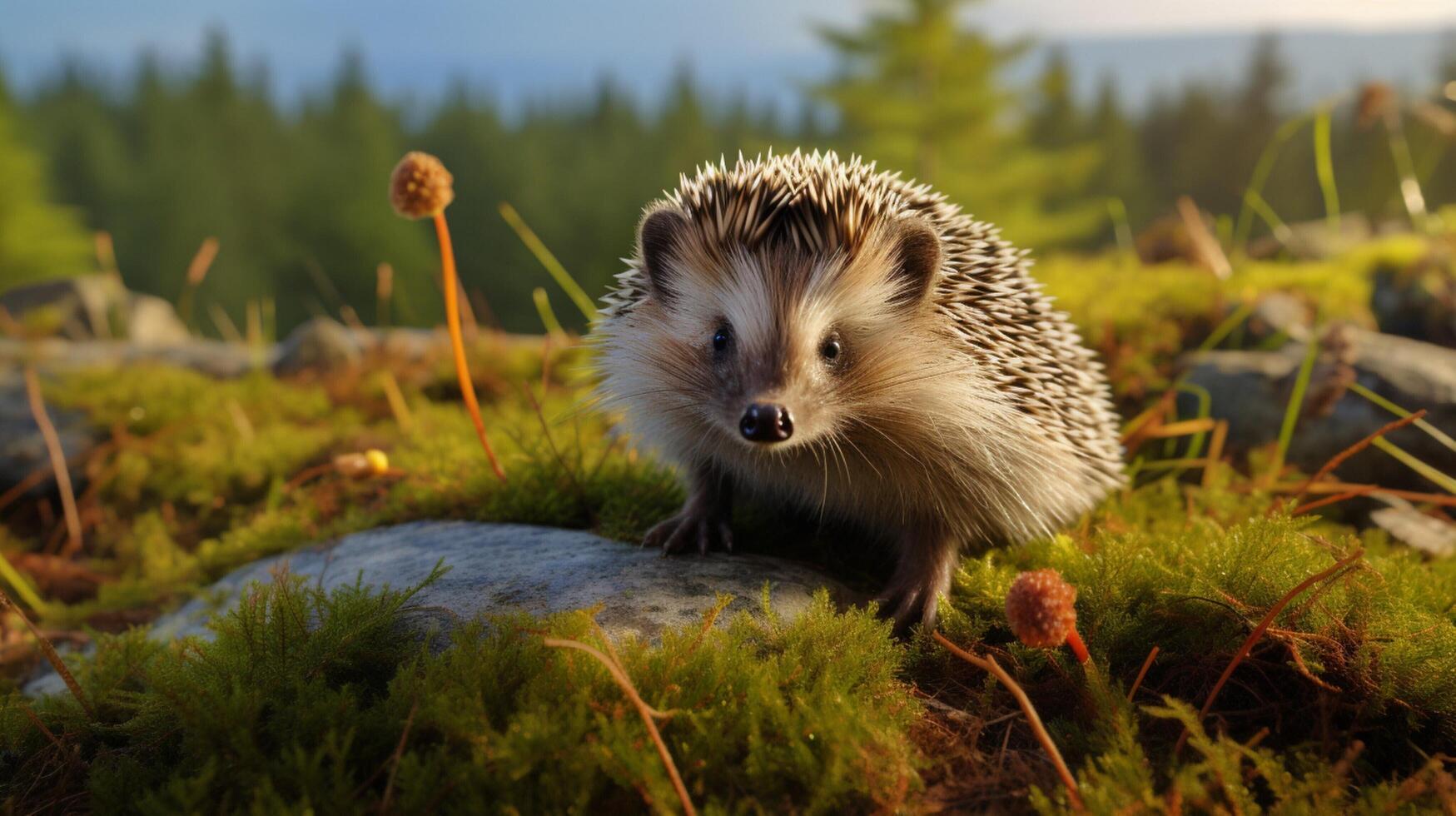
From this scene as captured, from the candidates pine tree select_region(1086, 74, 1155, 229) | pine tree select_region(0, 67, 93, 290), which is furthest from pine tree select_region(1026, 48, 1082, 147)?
pine tree select_region(0, 67, 93, 290)

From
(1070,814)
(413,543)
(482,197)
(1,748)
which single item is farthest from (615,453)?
(482,197)

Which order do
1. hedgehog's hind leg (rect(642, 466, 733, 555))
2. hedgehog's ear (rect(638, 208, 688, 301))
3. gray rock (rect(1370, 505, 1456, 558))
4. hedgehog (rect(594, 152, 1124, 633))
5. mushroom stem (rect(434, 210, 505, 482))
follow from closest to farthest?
hedgehog (rect(594, 152, 1124, 633)) < hedgehog's ear (rect(638, 208, 688, 301)) < hedgehog's hind leg (rect(642, 466, 733, 555)) < mushroom stem (rect(434, 210, 505, 482)) < gray rock (rect(1370, 505, 1456, 558))

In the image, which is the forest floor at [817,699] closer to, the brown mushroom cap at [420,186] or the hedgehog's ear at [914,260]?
the brown mushroom cap at [420,186]

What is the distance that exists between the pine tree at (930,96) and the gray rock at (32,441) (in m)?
18.6

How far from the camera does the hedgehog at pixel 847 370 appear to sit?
10.5ft

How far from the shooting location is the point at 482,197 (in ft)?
168

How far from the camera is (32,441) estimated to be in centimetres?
639

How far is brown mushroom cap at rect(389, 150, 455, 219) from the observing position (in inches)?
144

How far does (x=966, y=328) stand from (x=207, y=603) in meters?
3.48

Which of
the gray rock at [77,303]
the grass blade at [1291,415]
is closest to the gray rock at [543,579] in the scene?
the grass blade at [1291,415]

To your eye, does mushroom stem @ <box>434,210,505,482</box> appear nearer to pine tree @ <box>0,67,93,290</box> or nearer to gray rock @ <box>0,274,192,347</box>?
gray rock @ <box>0,274,192,347</box>

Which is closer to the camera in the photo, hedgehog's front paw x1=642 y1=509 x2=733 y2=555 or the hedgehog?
the hedgehog

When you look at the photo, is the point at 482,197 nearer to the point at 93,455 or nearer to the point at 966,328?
the point at 93,455

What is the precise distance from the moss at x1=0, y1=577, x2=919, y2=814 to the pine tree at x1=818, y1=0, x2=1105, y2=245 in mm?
20833
